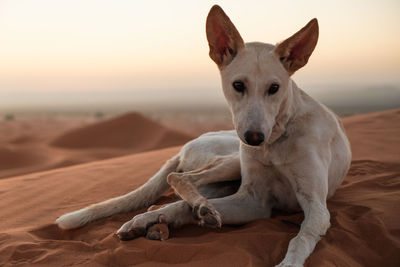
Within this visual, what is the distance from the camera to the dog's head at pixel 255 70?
2.78 m

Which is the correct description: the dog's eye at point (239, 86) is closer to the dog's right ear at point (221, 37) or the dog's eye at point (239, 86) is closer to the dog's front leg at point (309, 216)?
the dog's right ear at point (221, 37)

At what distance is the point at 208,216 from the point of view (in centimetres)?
297

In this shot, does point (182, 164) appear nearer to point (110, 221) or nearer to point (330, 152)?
point (110, 221)

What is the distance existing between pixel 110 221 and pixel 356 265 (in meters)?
2.07

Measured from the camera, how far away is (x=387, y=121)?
301 inches

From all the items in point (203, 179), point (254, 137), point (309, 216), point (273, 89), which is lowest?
point (309, 216)

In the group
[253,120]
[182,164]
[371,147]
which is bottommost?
[371,147]

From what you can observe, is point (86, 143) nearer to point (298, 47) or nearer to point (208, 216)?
point (208, 216)

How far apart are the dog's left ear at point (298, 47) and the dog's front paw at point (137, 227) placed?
5.22 ft

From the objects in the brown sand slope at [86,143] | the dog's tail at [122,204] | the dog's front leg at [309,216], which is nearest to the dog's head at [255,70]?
the dog's front leg at [309,216]

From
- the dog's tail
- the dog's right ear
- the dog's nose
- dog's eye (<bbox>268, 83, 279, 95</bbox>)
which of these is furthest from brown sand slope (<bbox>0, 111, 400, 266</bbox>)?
the dog's right ear

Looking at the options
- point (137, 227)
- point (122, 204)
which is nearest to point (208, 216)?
point (137, 227)

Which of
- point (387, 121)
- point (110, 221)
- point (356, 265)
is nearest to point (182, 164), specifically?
point (110, 221)

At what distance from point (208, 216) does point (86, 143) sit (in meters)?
10.3
